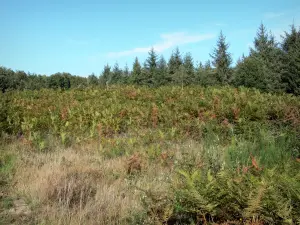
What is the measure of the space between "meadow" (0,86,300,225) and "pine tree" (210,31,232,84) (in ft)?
92.1

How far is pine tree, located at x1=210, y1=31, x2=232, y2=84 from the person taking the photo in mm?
37469

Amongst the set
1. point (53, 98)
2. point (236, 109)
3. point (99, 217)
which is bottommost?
point (99, 217)

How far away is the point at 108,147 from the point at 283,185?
4.22 metres

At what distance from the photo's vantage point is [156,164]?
5.02m

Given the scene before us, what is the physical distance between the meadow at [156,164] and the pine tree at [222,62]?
92.1ft

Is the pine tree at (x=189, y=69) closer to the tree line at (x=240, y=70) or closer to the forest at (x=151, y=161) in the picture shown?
the tree line at (x=240, y=70)

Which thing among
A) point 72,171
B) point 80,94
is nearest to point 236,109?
point 72,171

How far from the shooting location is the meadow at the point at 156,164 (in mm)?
2643

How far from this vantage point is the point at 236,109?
7.64 metres

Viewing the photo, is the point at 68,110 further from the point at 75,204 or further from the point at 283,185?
the point at 283,185

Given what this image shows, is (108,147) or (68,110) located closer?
(108,147)

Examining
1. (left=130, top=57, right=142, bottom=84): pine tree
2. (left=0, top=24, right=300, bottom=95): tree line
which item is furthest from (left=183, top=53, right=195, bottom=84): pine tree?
(left=130, top=57, right=142, bottom=84): pine tree

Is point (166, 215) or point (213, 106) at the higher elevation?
point (213, 106)

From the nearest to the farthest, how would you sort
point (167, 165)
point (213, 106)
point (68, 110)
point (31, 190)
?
point (31, 190), point (167, 165), point (213, 106), point (68, 110)
